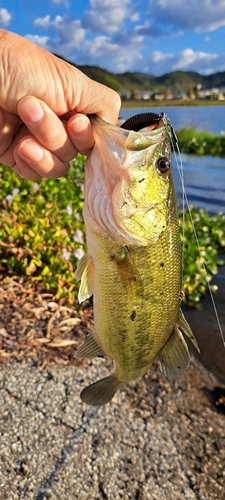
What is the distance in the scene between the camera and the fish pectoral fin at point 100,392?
2.46 metres

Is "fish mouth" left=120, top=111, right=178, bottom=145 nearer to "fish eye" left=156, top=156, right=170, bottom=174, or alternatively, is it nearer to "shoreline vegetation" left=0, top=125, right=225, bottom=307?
"fish eye" left=156, top=156, right=170, bottom=174

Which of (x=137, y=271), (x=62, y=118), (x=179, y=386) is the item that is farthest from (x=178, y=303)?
(x=179, y=386)

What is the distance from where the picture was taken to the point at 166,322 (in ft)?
7.55

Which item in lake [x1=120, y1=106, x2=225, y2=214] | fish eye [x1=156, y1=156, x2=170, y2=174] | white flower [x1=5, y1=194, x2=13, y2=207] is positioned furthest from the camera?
lake [x1=120, y1=106, x2=225, y2=214]

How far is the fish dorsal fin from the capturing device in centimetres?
228

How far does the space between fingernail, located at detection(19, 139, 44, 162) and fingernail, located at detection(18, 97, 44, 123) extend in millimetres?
198

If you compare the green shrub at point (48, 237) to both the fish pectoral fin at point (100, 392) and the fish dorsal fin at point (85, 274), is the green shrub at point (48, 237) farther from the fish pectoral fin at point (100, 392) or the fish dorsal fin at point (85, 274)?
the fish dorsal fin at point (85, 274)

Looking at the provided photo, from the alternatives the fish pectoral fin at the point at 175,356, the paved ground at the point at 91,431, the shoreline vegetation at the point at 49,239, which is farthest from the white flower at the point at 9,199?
the fish pectoral fin at the point at 175,356

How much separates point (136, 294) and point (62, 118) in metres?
1.03

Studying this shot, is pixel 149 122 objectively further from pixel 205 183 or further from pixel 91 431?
pixel 205 183

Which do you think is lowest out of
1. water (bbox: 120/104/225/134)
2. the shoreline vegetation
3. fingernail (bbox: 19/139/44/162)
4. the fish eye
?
water (bbox: 120/104/225/134)

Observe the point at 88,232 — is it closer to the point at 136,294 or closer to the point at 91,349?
the point at 136,294

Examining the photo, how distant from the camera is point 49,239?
533 centimetres

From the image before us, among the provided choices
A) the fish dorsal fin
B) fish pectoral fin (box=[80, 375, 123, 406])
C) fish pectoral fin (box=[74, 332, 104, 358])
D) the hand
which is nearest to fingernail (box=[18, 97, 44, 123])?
the hand
